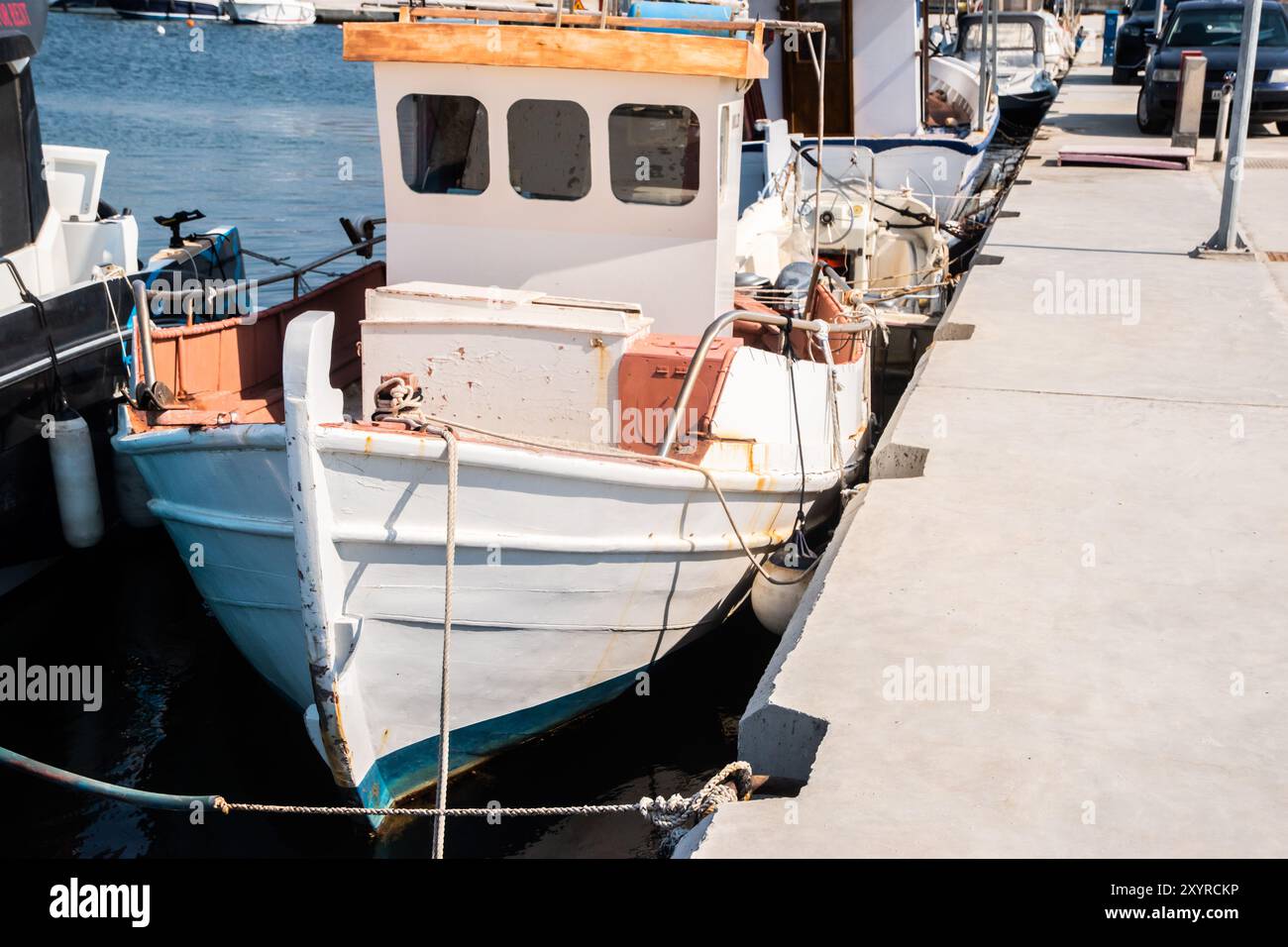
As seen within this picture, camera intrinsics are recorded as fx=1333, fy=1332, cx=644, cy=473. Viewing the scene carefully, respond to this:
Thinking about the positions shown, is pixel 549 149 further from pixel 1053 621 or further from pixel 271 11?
pixel 271 11

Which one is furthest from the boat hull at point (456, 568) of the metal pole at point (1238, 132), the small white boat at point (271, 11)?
the small white boat at point (271, 11)

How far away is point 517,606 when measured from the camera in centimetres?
578

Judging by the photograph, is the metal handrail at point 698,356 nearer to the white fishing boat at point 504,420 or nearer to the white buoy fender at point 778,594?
the white fishing boat at point 504,420

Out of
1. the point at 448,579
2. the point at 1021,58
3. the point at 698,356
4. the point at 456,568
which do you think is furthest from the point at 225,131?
the point at 448,579

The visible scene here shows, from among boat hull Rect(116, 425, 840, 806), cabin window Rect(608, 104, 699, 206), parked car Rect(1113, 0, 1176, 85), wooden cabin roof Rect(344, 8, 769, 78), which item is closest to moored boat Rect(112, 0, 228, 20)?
parked car Rect(1113, 0, 1176, 85)

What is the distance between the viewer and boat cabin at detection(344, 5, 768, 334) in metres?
6.42

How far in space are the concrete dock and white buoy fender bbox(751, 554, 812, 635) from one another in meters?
0.51

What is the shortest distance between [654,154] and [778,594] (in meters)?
2.30

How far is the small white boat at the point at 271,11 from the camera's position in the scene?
6244 cm

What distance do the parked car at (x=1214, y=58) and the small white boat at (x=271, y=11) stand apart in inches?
2052

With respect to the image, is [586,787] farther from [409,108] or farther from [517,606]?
[409,108]
